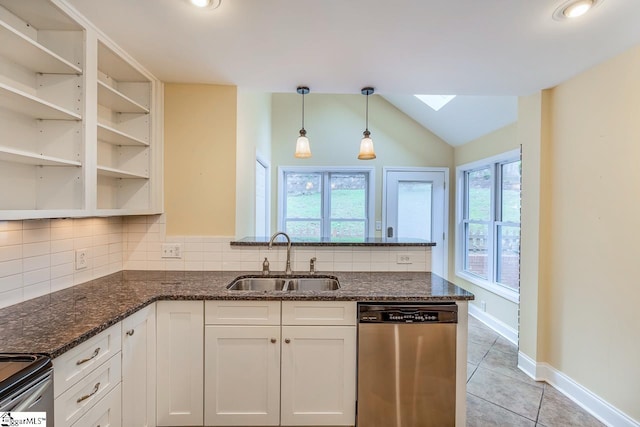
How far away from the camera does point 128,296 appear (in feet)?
5.35

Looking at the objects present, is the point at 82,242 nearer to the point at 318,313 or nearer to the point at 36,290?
the point at 36,290

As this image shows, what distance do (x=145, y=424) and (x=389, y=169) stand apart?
12.2 ft

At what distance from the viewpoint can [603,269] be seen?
74.4 inches

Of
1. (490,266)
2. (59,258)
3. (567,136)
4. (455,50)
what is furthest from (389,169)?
(59,258)

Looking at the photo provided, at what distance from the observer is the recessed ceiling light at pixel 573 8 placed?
52.1 inches

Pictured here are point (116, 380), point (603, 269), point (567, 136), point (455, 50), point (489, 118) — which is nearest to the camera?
point (116, 380)

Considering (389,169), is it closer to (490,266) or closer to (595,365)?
(490,266)

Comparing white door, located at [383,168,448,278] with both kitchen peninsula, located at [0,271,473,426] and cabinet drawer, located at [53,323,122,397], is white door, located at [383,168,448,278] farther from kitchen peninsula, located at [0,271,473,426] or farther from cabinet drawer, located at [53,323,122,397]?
cabinet drawer, located at [53,323,122,397]

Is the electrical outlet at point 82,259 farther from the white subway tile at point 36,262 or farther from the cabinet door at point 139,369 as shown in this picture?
the cabinet door at point 139,369

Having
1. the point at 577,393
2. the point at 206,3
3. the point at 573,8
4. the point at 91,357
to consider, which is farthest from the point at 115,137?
the point at 577,393

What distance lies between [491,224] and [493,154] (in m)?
0.81

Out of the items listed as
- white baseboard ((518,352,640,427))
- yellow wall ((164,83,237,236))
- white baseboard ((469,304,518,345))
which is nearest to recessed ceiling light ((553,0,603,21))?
yellow wall ((164,83,237,236))

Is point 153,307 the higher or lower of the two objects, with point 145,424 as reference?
higher

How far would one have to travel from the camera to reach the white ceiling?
1.40m
